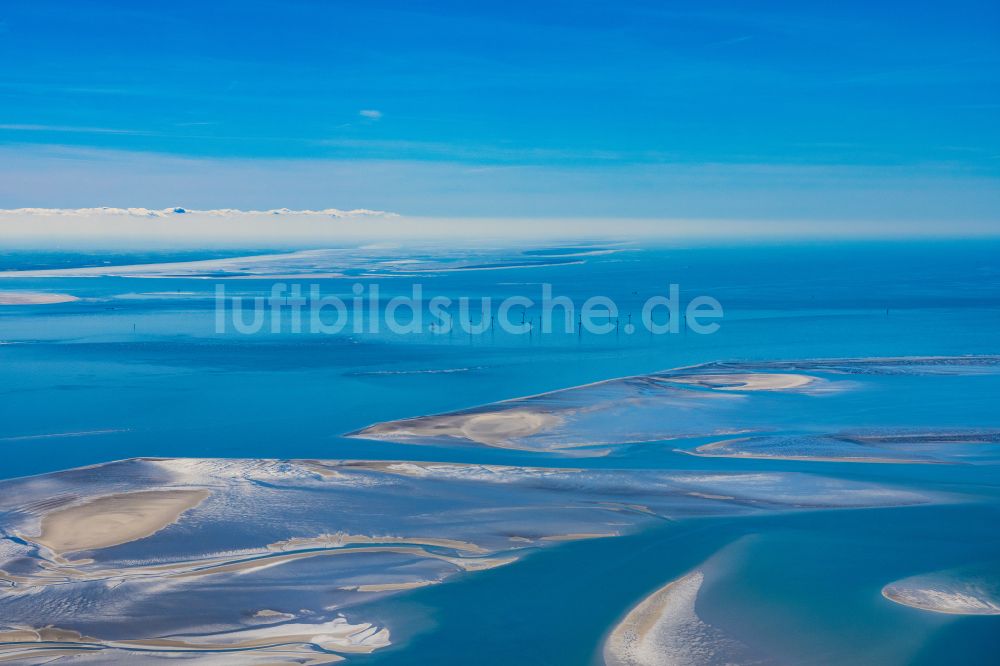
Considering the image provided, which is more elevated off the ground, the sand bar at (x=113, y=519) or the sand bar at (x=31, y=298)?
the sand bar at (x=31, y=298)

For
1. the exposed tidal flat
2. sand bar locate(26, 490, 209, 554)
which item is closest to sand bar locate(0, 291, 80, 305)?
the exposed tidal flat

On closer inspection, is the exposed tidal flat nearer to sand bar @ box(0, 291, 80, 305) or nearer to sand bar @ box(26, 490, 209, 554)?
sand bar @ box(26, 490, 209, 554)

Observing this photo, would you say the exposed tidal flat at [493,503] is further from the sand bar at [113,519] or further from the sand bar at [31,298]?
the sand bar at [31,298]

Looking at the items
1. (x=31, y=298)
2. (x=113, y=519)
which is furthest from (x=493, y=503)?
(x=31, y=298)

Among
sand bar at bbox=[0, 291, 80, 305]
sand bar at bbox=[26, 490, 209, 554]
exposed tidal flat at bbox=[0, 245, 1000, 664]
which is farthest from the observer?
sand bar at bbox=[0, 291, 80, 305]

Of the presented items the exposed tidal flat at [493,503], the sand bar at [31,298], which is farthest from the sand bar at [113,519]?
the sand bar at [31,298]

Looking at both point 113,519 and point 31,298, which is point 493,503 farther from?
point 31,298

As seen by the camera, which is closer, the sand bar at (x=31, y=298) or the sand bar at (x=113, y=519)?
the sand bar at (x=113, y=519)

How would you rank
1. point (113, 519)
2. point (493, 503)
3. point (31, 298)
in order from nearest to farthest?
point (113, 519) → point (493, 503) → point (31, 298)

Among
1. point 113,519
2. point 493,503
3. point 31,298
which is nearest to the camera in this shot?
point 113,519
